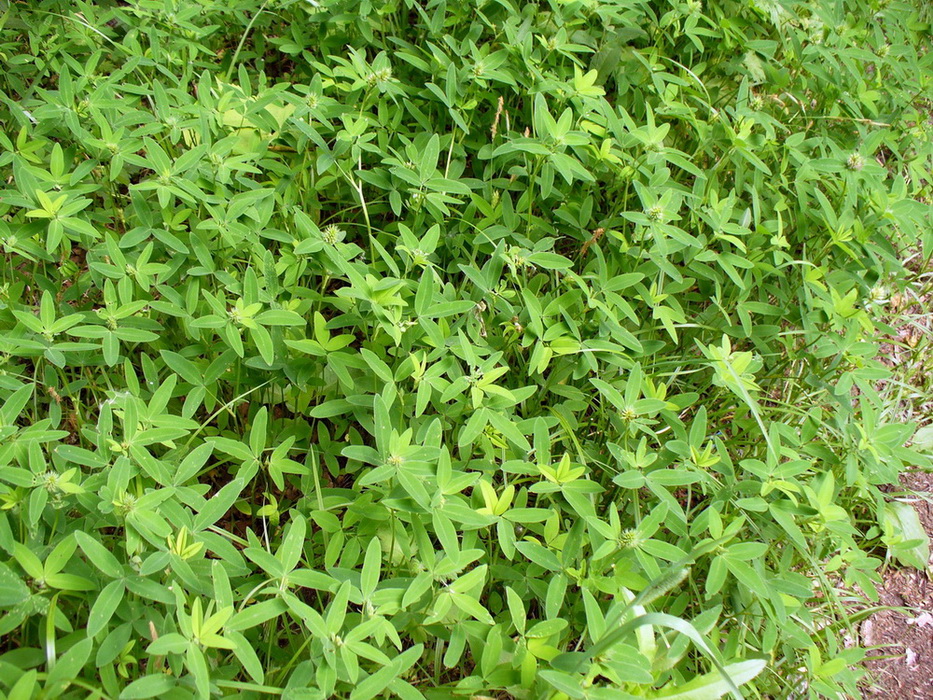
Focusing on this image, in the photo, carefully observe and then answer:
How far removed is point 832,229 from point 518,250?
117 cm

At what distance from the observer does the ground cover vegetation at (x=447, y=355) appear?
1.60 metres

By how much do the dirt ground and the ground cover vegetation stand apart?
206mm

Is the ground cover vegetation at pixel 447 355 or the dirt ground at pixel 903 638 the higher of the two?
the ground cover vegetation at pixel 447 355

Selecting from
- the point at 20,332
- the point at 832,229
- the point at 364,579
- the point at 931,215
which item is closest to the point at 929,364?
the point at 931,215

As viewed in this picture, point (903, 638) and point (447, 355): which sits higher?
point (447, 355)

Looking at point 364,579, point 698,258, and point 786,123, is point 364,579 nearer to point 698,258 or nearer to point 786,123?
point 698,258

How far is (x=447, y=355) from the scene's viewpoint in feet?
6.63

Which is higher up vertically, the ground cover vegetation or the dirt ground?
the ground cover vegetation

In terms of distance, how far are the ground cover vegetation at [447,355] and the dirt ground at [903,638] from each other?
206 mm

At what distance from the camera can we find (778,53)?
3.35m

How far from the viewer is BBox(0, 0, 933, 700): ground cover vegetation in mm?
1599

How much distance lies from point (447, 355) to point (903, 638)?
6.53 feet

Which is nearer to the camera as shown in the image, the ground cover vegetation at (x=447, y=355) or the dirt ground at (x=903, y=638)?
the ground cover vegetation at (x=447, y=355)

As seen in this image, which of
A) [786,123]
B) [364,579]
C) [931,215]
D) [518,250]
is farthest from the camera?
[786,123]
